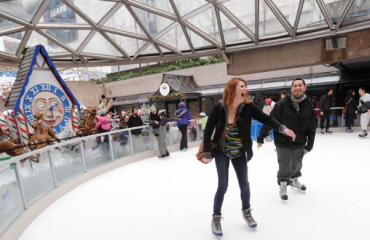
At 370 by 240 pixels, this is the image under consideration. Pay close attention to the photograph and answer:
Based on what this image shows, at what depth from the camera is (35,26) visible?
6.48m

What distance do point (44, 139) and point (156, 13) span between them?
16.0 feet

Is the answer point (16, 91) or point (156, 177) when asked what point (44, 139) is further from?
point (156, 177)

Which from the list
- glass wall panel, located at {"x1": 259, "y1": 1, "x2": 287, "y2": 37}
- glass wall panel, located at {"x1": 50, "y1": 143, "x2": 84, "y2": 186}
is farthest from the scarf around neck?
glass wall panel, located at {"x1": 259, "y1": 1, "x2": 287, "y2": 37}

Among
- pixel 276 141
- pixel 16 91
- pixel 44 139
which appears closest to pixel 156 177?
pixel 276 141

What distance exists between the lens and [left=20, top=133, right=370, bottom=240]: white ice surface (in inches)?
95.0

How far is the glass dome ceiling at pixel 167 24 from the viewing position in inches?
237

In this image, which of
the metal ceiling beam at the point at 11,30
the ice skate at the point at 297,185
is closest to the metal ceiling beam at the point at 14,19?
the metal ceiling beam at the point at 11,30

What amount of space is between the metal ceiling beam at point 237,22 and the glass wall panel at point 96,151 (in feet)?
16.8

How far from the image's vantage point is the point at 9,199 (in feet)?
8.88

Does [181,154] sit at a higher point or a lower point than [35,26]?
lower

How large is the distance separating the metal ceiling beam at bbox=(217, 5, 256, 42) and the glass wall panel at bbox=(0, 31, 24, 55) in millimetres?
6409

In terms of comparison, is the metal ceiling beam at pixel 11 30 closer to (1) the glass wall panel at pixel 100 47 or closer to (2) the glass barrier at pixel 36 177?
(1) the glass wall panel at pixel 100 47

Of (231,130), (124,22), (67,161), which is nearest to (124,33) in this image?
(124,22)

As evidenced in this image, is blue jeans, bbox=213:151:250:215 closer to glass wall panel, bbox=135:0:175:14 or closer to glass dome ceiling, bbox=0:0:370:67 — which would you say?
glass dome ceiling, bbox=0:0:370:67
